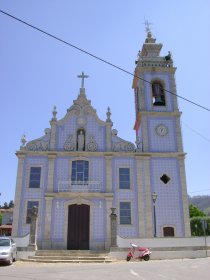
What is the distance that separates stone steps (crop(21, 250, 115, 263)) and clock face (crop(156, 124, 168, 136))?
10.8m

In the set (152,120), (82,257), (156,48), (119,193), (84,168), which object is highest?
(156,48)

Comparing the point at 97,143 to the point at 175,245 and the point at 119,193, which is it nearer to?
the point at 119,193

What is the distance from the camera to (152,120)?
85.6 ft

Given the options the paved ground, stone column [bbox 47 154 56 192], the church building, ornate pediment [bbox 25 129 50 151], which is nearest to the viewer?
the paved ground

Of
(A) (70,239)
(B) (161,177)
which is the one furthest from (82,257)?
(B) (161,177)

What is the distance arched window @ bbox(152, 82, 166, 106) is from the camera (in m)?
27.1

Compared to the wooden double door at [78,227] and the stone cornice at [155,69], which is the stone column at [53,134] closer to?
the wooden double door at [78,227]

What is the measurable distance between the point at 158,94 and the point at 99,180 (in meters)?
9.34

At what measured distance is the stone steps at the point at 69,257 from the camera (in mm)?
17094

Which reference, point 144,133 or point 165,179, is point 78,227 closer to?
point 165,179

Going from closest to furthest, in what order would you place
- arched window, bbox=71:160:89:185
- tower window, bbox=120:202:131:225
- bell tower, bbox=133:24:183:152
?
tower window, bbox=120:202:131:225 → arched window, bbox=71:160:89:185 → bell tower, bbox=133:24:183:152

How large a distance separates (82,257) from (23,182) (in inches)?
305

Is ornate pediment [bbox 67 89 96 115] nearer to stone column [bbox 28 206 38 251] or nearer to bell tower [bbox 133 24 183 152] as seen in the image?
bell tower [bbox 133 24 183 152]

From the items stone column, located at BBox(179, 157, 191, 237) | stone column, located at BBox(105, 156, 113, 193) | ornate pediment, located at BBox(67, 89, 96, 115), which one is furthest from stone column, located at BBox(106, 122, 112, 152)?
stone column, located at BBox(179, 157, 191, 237)
